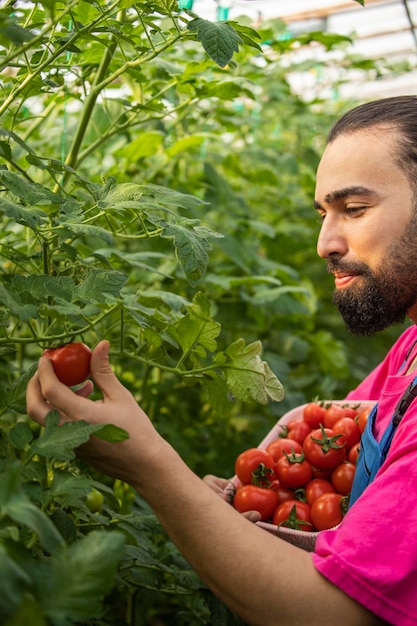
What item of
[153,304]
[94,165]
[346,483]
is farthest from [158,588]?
[94,165]

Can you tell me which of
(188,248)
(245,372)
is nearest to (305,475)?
(245,372)

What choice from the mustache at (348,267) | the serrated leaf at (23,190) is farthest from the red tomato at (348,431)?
the serrated leaf at (23,190)

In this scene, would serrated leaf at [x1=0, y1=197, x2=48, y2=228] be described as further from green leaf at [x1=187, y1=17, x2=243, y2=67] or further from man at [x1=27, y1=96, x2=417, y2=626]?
green leaf at [x1=187, y1=17, x2=243, y2=67]

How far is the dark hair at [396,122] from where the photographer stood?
1366 mm

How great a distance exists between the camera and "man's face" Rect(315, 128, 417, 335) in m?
1.34

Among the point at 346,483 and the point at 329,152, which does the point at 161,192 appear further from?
the point at 346,483

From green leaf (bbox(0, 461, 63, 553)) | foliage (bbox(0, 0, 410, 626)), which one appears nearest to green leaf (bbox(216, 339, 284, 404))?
foliage (bbox(0, 0, 410, 626))

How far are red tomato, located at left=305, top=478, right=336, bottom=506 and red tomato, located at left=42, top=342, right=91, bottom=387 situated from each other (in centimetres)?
62

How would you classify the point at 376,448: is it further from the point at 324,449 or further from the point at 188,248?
the point at 188,248

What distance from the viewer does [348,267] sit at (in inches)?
54.8

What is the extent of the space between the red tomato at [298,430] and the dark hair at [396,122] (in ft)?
2.00

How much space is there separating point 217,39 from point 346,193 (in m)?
0.37

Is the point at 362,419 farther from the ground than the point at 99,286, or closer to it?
closer to it

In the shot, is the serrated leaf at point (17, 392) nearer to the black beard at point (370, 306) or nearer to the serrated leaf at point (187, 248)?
the serrated leaf at point (187, 248)
